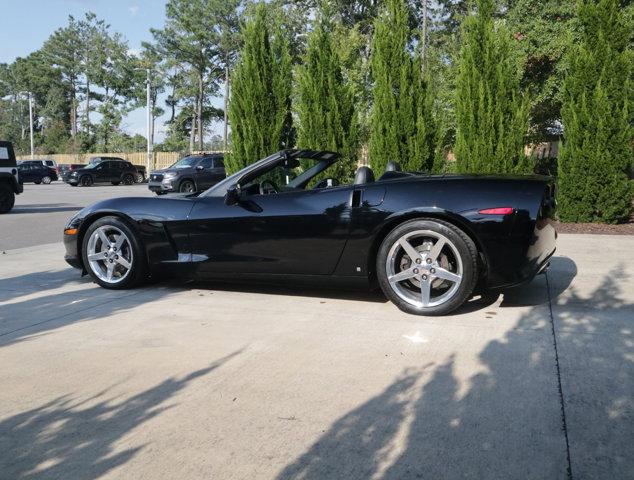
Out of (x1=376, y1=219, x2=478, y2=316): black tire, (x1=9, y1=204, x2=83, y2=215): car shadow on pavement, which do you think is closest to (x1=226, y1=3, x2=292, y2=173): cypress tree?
(x1=9, y1=204, x2=83, y2=215): car shadow on pavement

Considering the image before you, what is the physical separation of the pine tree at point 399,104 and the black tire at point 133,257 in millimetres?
6159

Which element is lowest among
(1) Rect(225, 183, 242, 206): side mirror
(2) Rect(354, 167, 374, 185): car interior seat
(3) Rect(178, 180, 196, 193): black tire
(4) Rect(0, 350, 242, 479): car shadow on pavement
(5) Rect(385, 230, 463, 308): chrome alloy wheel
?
(4) Rect(0, 350, 242, 479): car shadow on pavement

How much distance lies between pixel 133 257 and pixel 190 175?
19.5 metres

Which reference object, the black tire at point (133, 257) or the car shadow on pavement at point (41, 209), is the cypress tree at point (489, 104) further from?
the car shadow on pavement at point (41, 209)

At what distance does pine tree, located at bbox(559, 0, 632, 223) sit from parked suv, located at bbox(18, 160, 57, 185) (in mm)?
33802

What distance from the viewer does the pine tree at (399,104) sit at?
424 inches

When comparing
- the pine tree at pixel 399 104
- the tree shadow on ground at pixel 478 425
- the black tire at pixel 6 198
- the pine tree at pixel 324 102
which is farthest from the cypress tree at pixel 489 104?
the black tire at pixel 6 198

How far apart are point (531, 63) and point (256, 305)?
15.7 meters

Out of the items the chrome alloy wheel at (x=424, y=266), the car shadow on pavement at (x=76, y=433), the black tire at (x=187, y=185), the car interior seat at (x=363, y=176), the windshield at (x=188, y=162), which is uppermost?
the windshield at (x=188, y=162)

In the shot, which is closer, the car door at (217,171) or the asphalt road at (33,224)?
the asphalt road at (33,224)

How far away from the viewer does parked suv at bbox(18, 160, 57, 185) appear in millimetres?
35938

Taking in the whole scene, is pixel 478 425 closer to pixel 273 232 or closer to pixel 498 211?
pixel 498 211

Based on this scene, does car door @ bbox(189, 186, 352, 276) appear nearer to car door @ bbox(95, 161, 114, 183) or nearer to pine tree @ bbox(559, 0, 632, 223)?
pine tree @ bbox(559, 0, 632, 223)

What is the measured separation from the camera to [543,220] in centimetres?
443
